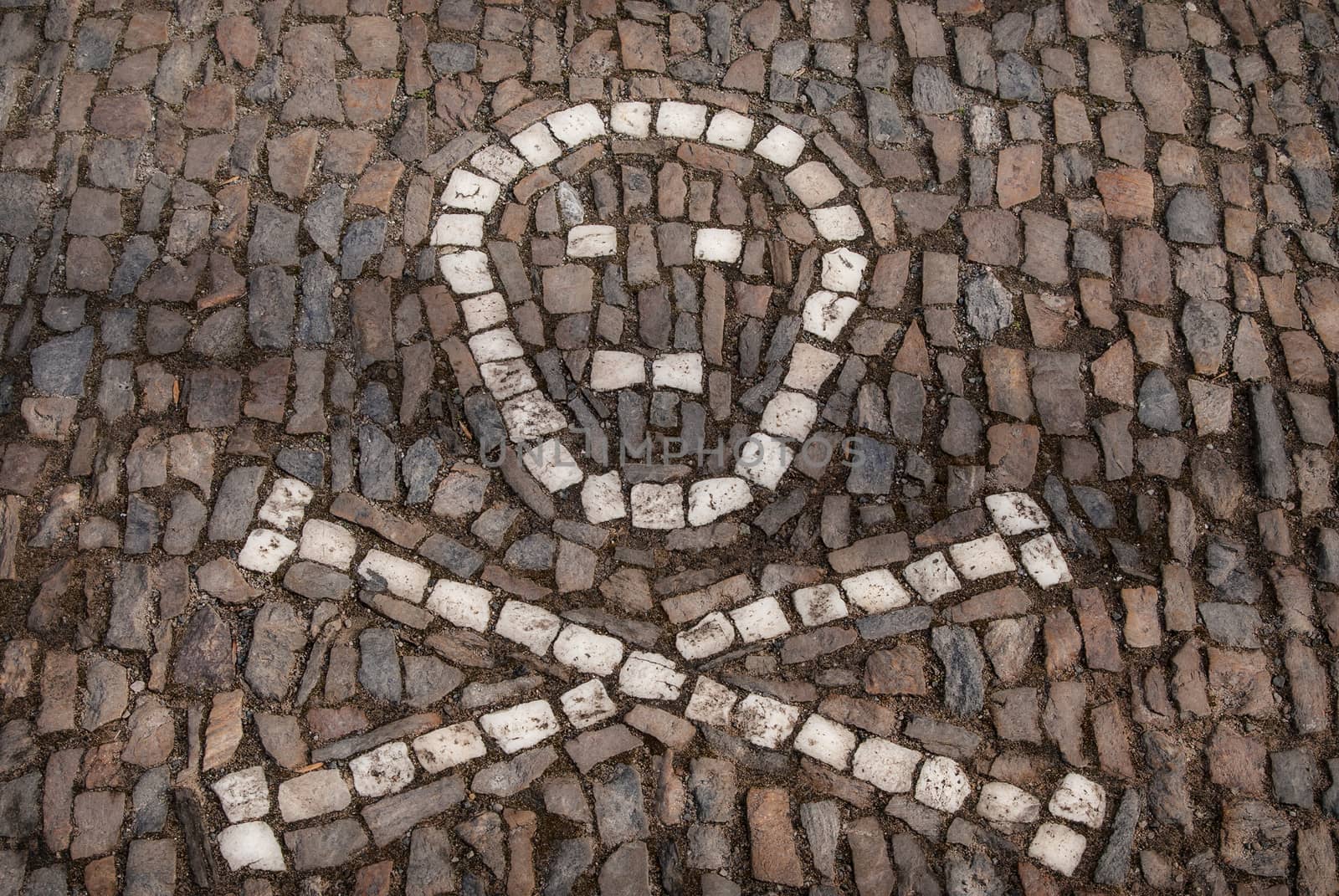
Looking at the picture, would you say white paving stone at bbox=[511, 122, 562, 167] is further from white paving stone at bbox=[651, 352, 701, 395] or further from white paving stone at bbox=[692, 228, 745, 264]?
white paving stone at bbox=[651, 352, 701, 395]

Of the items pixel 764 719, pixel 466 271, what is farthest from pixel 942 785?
pixel 466 271

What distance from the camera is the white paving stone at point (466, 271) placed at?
4.41 meters

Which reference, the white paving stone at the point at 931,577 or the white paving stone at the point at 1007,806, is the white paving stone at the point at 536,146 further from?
the white paving stone at the point at 1007,806

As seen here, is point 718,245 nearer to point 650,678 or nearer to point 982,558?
→ point 982,558

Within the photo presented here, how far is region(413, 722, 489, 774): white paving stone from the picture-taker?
3682mm

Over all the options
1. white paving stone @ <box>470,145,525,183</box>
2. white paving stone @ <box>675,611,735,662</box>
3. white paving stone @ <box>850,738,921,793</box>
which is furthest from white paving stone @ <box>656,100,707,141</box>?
white paving stone @ <box>850,738,921,793</box>

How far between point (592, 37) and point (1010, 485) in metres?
2.47

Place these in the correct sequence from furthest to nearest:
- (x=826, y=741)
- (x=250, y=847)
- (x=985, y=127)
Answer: (x=985, y=127), (x=826, y=741), (x=250, y=847)

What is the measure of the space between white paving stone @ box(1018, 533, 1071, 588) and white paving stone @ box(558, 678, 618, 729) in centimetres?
146

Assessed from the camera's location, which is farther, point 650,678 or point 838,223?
point 838,223

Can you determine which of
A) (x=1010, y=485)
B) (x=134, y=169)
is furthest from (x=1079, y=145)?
(x=134, y=169)

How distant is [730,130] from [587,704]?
2338 millimetres

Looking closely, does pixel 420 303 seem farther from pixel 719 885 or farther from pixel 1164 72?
pixel 1164 72

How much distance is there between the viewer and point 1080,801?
373 centimetres
